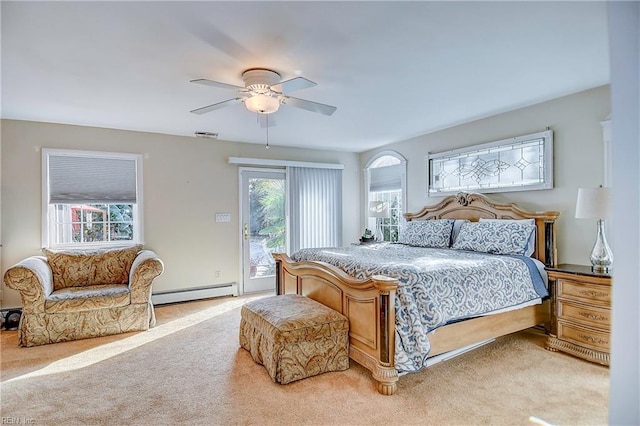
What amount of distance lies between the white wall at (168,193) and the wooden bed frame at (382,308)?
1.59 meters

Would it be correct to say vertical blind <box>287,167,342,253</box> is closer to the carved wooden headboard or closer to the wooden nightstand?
the carved wooden headboard

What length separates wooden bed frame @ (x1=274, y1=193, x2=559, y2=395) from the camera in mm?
2361

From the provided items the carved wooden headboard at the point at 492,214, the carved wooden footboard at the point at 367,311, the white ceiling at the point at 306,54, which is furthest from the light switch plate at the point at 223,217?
the carved wooden headboard at the point at 492,214

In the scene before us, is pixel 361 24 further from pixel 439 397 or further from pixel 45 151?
pixel 45 151

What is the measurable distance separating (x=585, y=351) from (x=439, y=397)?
4.92 ft

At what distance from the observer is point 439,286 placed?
98.9 inches

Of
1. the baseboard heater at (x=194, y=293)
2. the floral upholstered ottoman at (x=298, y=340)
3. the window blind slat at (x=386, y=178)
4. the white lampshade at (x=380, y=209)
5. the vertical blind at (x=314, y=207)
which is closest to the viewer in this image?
the floral upholstered ottoman at (x=298, y=340)

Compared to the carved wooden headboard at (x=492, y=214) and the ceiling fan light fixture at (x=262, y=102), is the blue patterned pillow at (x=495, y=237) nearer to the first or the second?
the carved wooden headboard at (x=492, y=214)

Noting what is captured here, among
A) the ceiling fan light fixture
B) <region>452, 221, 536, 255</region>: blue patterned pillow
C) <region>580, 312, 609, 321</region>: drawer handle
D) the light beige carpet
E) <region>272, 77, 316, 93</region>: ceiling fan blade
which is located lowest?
the light beige carpet

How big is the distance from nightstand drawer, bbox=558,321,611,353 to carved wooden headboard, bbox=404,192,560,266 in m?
0.63

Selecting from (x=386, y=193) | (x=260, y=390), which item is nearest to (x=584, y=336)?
(x=260, y=390)

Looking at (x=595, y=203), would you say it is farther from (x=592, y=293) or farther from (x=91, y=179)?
(x=91, y=179)

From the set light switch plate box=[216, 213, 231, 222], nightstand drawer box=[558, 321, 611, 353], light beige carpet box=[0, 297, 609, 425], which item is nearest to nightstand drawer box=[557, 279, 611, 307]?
nightstand drawer box=[558, 321, 611, 353]

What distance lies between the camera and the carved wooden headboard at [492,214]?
11.1ft
